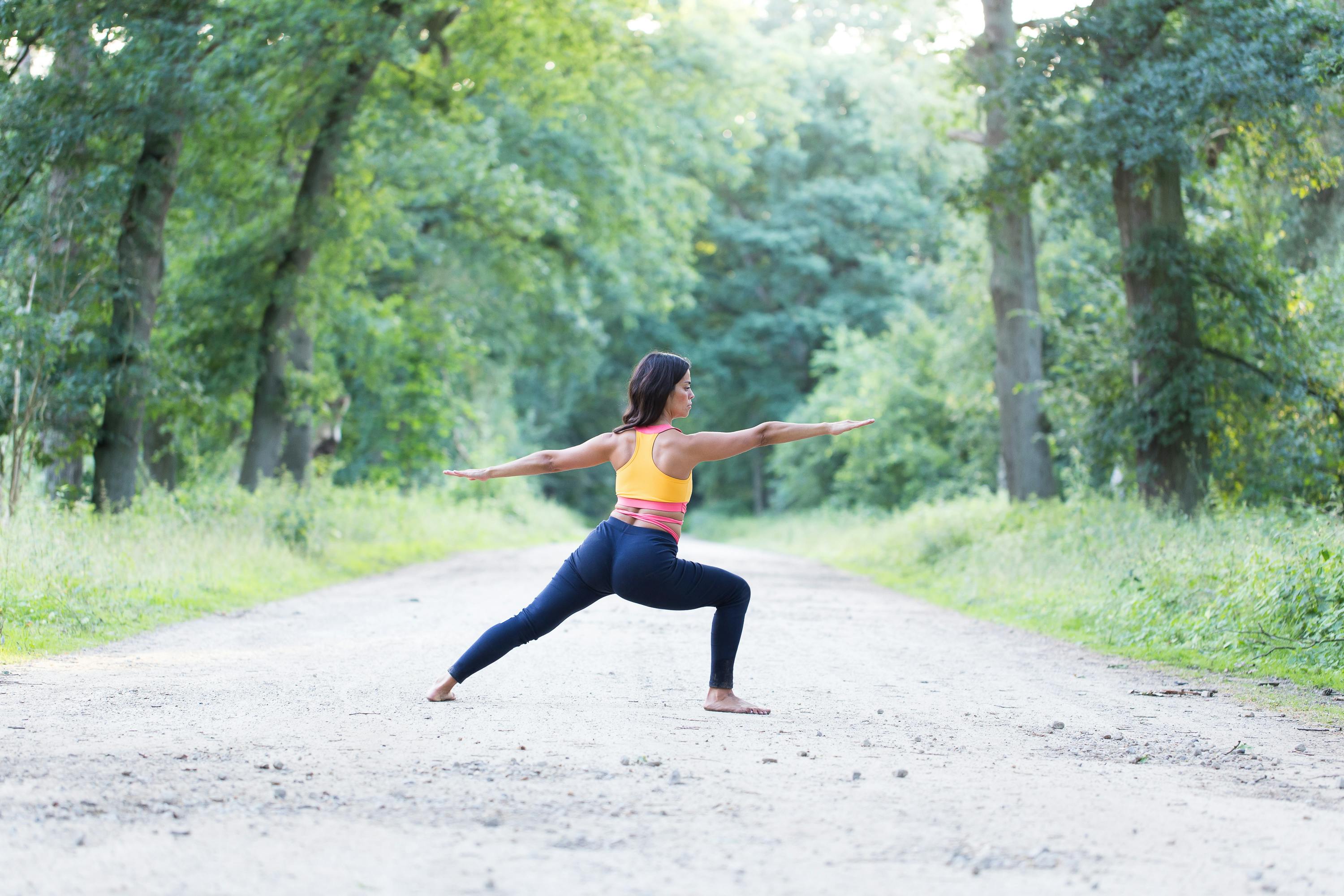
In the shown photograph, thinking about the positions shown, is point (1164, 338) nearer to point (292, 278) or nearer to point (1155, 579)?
point (1155, 579)

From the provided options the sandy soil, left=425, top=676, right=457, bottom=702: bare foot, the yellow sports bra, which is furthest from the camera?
left=425, top=676, right=457, bottom=702: bare foot

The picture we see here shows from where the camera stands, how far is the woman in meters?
6.60

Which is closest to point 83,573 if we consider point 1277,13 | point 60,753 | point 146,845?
point 60,753

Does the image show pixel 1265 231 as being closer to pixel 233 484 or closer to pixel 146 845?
pixel 233 484

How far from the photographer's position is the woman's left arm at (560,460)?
6688 mm

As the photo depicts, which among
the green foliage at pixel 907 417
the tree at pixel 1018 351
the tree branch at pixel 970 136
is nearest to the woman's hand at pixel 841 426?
the tree at pixel 1018 351

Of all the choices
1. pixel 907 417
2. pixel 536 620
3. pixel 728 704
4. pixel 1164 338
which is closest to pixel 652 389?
pixel 536 620

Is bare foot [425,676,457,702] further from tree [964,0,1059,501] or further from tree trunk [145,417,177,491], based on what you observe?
tree trunk [145,417,177,491]

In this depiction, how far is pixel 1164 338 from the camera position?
16.5 metres

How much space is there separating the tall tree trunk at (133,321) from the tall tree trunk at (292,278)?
396 centimetres

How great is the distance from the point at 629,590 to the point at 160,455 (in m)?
19.4

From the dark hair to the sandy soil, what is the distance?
5.00 feet

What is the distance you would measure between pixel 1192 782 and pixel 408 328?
970 inches

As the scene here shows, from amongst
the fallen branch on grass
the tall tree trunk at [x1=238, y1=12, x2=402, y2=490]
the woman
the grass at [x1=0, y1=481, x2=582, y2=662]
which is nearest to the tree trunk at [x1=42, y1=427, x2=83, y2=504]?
the grass at [x1=0, y1=481, x2=582, y2=662]
